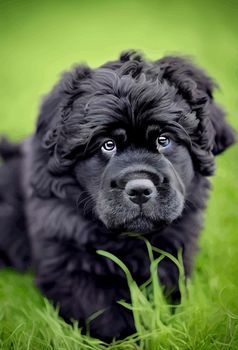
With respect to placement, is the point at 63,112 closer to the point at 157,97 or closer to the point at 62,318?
the point at 157,97

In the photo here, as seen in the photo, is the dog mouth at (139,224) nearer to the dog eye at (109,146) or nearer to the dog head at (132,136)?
the dog head at (132,136)

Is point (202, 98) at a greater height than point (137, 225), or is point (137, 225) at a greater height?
point (202, 98)

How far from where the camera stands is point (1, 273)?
404 centimetres

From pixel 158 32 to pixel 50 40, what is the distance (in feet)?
2.11

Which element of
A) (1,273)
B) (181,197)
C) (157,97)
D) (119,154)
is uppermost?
(157,97)

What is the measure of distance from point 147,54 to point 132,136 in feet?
1.95

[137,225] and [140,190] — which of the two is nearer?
[140,190]

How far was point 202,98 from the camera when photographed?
9.96ft

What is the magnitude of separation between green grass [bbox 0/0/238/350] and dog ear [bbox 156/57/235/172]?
192 millimetres

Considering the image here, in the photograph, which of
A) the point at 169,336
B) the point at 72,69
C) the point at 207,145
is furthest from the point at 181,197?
the point at 72,69

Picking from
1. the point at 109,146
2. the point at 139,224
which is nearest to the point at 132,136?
the point at 109,146

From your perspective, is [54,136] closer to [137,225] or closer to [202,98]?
[137,225]

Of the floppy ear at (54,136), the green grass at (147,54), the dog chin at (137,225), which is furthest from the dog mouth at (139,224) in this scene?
the floppy ear at (54,136)

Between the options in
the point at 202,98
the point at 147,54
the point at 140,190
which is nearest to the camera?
→ the point at 140,190
